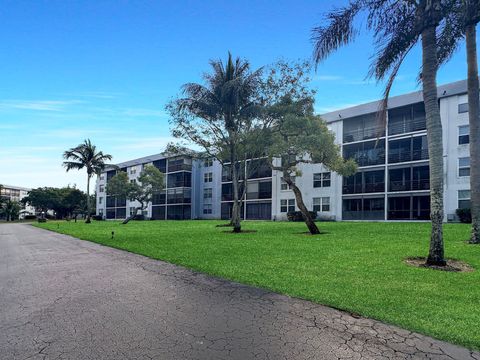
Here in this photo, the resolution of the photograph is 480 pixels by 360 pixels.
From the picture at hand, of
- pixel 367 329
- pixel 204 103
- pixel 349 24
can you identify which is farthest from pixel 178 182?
pixel 367 329

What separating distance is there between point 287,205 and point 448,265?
115 ft

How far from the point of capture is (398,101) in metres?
34.2

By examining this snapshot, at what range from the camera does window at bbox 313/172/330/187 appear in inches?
1572

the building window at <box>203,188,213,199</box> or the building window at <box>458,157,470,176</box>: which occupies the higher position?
the building window at <box>458,157,470,176</box>

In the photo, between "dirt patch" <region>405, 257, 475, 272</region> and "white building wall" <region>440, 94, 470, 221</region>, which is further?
"white building wall" <region>440, 94, 470, 221</region>

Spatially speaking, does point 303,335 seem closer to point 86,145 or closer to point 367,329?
point 367,329

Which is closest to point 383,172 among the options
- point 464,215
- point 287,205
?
point 464,215

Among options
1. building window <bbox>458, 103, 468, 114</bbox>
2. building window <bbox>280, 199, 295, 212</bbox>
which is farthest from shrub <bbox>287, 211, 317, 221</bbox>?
building window <bbox>458, 103, 468, 114</bbox>

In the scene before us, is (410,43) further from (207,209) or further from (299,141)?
(207,209)

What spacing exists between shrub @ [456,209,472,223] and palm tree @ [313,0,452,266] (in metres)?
19.8

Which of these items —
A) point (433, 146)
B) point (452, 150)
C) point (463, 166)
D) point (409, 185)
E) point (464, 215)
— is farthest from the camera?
point (409, 185)

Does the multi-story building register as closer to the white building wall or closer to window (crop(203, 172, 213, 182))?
the white building wall

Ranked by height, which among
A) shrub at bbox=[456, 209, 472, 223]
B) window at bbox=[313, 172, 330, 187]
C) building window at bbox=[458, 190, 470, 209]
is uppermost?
window at bbox=[313, 172, 330, 187]

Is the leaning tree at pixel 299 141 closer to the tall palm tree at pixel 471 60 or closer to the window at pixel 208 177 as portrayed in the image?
the tall palm tree at pixel 471 60
